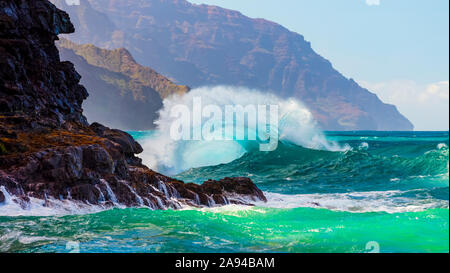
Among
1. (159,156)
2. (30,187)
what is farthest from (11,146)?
(159,156)

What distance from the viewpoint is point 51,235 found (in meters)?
9.88

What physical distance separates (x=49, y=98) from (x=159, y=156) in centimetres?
2032

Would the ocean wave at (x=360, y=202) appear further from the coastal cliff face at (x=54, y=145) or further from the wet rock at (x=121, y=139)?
the wet rock at (x=121, y=139)

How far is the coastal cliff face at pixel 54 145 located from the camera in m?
13.3

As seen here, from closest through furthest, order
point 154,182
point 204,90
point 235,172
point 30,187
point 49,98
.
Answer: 1. point 30,187
2. point 154,182
3. point 49,98
4. point 235,172
5. point 204,90
